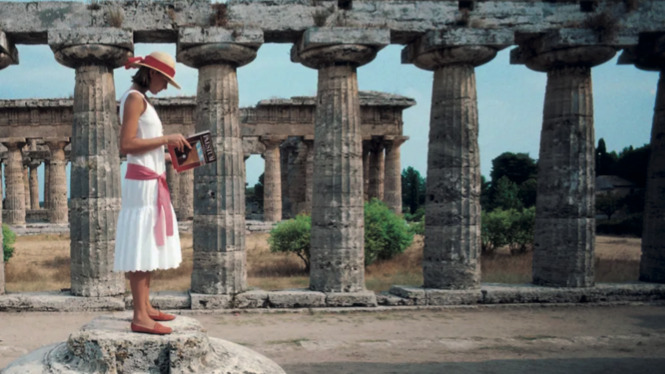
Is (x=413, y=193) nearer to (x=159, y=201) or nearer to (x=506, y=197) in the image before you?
(x=506, y=197)

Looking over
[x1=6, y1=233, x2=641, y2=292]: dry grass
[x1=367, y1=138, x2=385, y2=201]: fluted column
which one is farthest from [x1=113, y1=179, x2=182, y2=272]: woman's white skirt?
[x1=367, y1=138, x2=385, y2=201]: fluted column

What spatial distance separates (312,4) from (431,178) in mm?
4677

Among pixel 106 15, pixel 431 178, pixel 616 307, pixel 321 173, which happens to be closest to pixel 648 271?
pixel 616 307

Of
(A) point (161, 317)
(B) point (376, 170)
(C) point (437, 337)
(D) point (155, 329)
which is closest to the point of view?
(D) point (155, 329)

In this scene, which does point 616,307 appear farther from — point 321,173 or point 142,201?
point 142,201

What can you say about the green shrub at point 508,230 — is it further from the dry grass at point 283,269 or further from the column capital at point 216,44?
the column capital at point 216,44

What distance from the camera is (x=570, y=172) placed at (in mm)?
13383

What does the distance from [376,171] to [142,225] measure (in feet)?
83.7

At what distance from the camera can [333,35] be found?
12.2 meters

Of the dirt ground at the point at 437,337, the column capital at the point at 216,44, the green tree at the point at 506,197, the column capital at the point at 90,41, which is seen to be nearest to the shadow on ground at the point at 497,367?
the dirt ground at the point at 437,337

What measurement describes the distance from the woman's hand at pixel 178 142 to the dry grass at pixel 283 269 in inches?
405

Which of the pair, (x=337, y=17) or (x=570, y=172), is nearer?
(x=337, y=17)

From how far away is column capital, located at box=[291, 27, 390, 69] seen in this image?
12.2m

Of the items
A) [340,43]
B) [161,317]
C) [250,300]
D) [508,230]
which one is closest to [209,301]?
[250,300]
